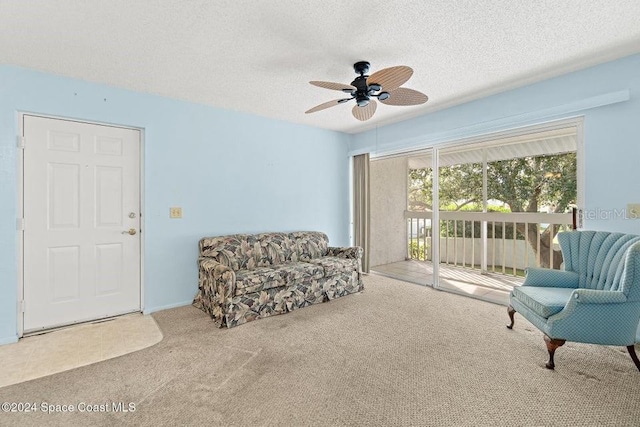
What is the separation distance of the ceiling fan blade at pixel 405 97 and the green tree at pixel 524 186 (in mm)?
3354

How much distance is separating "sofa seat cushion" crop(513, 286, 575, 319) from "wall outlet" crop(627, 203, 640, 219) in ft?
2.68

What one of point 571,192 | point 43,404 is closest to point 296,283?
point 43,404

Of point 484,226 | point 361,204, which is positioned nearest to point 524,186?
point 484,226

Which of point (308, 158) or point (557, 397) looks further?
point (308, 158)

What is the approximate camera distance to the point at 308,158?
472cm

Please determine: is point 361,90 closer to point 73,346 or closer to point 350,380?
point 350,380

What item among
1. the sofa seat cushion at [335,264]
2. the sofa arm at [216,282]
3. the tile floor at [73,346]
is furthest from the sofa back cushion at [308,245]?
the tile floor at [73,346]

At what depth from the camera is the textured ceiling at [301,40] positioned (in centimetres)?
193

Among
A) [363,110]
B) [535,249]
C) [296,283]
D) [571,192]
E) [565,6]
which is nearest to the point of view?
[565,6]

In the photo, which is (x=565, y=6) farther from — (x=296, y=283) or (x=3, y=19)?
(x=3, y=19)

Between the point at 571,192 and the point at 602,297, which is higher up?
the point at 571,192

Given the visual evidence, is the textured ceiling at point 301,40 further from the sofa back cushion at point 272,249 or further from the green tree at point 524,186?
the green tree at point 524,186

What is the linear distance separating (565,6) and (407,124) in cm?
248

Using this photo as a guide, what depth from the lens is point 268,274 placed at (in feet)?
10.4
